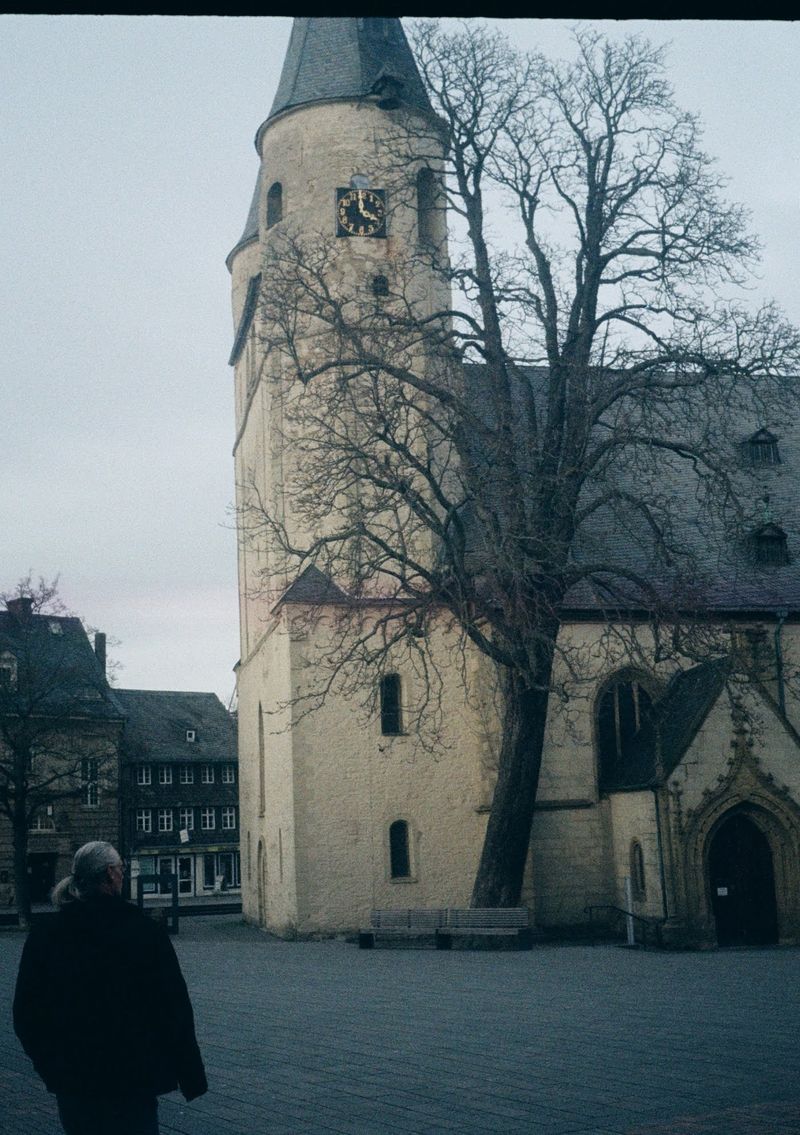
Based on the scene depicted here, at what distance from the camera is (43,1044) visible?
4.73 metres

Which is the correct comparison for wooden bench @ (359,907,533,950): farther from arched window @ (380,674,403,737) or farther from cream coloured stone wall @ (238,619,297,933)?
arched window @ (380,674,403,737)

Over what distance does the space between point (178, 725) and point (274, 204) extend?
4013cm

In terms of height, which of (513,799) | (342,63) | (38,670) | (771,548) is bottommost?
(513,799)

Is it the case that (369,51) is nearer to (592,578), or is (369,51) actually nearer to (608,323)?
(608,323)

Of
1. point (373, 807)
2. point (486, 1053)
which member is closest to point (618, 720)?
point (373, 807)

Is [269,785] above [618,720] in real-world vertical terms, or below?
below

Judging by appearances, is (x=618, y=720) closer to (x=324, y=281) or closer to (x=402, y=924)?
(x=402, y=924)

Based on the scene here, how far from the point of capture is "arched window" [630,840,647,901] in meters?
27.2

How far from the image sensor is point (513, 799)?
78.0 feet

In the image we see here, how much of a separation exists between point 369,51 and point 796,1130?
30973 mm

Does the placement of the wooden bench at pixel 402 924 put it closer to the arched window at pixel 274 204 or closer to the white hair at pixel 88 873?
the arched window at pixel 274 204

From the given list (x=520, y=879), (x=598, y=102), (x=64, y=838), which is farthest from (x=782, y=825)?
(x=64, y=838)

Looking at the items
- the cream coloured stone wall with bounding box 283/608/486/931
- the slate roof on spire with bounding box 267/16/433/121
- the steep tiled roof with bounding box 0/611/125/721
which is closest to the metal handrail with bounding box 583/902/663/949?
the cream coloured stone wall with bounding box 283/608/486/931

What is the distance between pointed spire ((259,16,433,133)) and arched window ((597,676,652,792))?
14.9 metres
